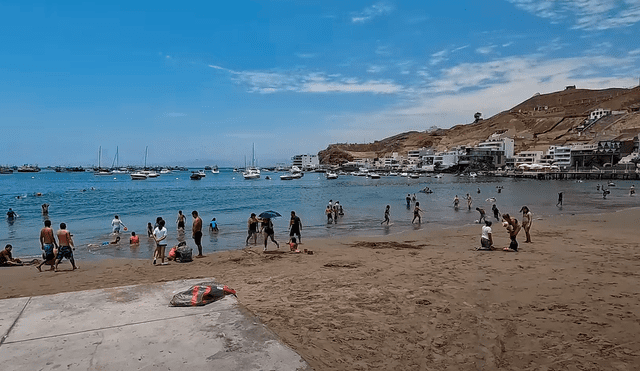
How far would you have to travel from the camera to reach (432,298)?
783cm

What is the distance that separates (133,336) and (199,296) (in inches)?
56.4

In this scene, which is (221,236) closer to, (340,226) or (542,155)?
(340,226)

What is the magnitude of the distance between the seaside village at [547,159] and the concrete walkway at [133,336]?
324ft

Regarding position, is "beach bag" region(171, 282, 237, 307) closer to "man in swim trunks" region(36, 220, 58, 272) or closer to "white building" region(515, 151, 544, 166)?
"man in swim trunks" region(36, 220, 58, 272)

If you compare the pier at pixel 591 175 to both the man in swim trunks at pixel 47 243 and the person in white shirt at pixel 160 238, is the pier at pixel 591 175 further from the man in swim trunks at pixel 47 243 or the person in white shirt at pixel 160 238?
the man in swim trunks at pixel 47 243

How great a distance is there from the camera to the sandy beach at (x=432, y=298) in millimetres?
5398

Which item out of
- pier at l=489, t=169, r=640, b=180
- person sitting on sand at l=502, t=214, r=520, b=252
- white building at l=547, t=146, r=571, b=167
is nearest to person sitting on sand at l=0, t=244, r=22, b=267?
person sitting on sand at l=502, t=214, r=520, b=252

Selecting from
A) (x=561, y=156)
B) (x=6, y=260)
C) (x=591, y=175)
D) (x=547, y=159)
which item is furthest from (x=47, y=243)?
(x=547, y=159)

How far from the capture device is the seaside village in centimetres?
9399

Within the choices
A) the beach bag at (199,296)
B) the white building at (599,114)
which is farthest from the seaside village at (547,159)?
the beach bag at (199,296)

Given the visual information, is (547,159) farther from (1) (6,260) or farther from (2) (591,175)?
(1) (6,260)

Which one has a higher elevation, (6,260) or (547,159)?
(547,159)

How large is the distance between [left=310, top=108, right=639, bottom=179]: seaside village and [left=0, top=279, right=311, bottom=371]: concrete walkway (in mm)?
98621

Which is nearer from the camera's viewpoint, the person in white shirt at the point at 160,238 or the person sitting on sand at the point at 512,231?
the person in white shirt at the point at 160,238
